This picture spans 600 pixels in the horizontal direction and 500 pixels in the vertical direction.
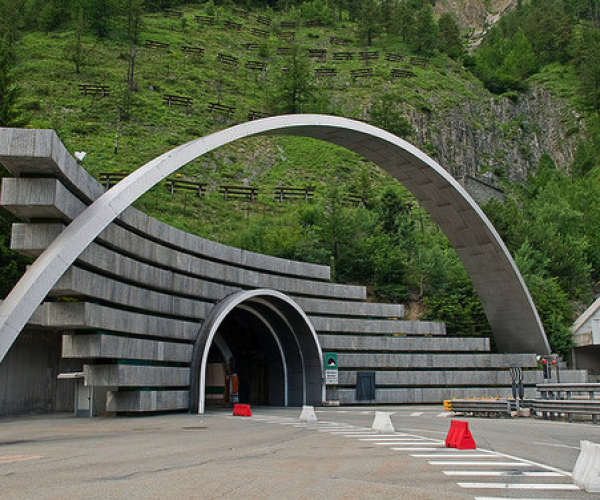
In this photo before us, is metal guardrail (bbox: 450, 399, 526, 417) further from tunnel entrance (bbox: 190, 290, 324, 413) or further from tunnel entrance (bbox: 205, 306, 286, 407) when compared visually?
tunnel entrance (bbox: 205, 306, 286, 407)

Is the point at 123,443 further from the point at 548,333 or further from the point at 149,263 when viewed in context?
the point at 548,333

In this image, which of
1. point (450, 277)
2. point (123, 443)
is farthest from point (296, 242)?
point (123, 443)

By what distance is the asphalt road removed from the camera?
24.5 feet

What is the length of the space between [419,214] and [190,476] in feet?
178

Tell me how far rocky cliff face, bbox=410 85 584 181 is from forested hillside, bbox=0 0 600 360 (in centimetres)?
24

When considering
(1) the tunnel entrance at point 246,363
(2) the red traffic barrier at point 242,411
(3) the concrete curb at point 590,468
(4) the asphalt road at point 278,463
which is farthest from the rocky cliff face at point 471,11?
(3) the concrete curb at point 590,468

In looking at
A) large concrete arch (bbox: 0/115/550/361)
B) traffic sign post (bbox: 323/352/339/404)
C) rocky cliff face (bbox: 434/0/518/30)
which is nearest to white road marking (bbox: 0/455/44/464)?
large concrete arch (bbox: 0/115/550/361)

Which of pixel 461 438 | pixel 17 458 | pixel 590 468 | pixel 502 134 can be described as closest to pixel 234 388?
pixel 461 438

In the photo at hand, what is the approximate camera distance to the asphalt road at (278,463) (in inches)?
294

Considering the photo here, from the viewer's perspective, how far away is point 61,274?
15.8 meters

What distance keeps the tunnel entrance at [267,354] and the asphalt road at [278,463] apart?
10.7 m

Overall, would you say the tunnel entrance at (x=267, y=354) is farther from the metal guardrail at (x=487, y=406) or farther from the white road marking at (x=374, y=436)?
the white road marking at (x=374, y=436)

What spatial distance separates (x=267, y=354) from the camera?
99.9ft

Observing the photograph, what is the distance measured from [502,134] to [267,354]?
7016cm
